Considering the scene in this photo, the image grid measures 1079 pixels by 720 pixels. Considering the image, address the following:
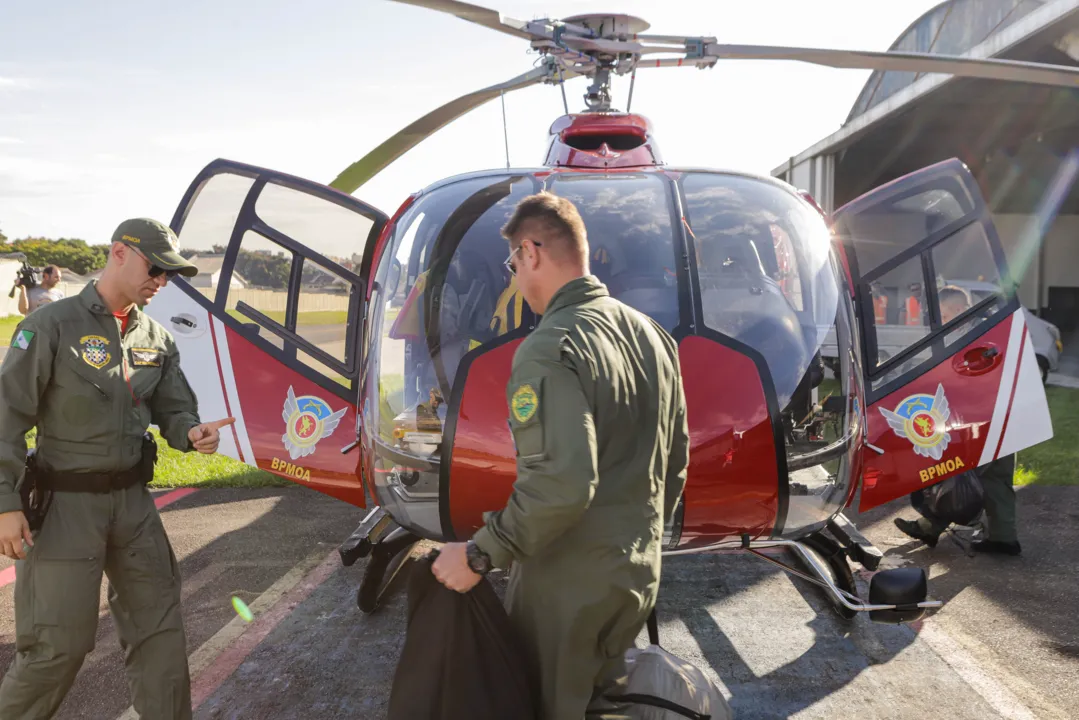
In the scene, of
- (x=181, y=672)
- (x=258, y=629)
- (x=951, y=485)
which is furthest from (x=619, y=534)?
(x=951, y=485)

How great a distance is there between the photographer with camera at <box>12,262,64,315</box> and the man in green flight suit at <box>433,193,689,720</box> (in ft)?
23.2

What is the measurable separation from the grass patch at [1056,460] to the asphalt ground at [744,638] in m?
1.60

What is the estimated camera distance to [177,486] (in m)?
7.29

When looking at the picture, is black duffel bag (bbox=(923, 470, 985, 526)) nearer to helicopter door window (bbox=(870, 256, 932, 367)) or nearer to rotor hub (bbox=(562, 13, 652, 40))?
helicopter door window (bbox=(870, 256, 932, 367))

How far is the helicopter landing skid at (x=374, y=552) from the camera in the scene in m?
4.26

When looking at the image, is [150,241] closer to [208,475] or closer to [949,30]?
[208,475]

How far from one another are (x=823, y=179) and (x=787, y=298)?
1349 centimetres

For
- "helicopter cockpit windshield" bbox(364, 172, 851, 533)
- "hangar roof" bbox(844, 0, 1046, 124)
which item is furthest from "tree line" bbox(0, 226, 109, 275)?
"helicopter cockpit windshield" bbox(364, 172, 851, 533)

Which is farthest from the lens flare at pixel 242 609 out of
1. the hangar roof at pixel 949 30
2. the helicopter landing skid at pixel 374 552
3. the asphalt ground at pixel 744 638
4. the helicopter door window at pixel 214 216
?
the hangar roof at pixel 949 30

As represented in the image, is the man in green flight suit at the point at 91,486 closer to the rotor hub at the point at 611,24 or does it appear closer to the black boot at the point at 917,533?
the rotor hub at the point at 611,24

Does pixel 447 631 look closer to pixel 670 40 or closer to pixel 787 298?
pixel 787 298

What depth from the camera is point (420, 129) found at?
5.39m

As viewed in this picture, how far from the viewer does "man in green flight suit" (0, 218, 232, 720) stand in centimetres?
268

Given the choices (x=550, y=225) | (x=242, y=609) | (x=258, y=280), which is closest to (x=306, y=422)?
(x=258, y=280)
